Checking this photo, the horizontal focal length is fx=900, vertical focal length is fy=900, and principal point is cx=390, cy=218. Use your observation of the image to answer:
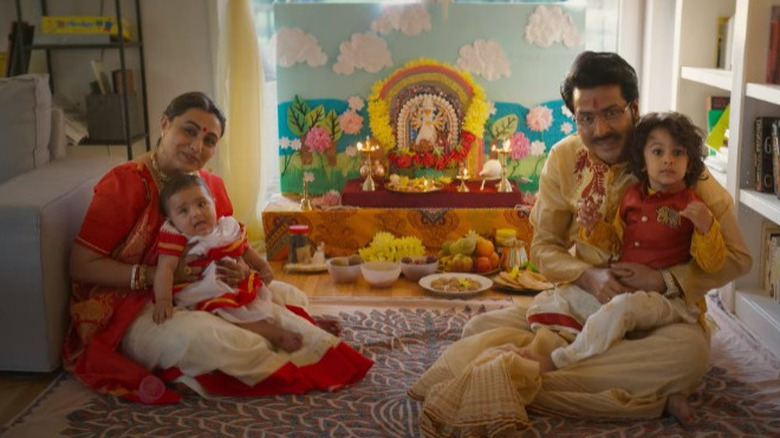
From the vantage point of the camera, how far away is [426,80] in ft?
13.8

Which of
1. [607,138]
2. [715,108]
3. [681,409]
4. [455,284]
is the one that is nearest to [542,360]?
[681,409]

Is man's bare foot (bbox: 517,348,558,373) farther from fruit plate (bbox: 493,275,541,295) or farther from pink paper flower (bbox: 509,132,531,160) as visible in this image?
pink paper flower (bbox: 509,132,531,160)

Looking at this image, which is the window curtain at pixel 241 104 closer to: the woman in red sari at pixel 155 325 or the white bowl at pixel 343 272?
the white bowl at pixel 343 272

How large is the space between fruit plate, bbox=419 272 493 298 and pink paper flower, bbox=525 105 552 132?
107cm

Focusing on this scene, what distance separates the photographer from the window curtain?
13.2 feet

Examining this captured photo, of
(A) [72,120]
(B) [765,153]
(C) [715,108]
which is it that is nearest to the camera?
(B) [765,153]

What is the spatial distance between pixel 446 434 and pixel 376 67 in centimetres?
244

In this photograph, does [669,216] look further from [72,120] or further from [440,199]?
[72,120]

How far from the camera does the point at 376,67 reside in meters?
4.21

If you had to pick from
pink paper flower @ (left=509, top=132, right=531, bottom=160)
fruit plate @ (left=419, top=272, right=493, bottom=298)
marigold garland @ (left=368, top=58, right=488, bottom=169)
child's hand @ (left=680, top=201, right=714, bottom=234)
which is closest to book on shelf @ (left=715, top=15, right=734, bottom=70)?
pink paper flower @ (left=509, top=132, right=531, bottom=160)

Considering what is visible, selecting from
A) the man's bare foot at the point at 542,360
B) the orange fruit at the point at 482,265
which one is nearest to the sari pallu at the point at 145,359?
the man's bare foot at the point at 542,360

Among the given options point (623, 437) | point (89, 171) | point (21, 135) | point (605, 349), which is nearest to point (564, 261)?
point (605, 349)

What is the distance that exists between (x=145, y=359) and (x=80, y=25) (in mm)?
2037

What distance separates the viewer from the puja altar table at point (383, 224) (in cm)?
379
